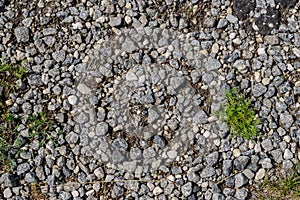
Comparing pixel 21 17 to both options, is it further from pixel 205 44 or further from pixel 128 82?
pixel 205 44

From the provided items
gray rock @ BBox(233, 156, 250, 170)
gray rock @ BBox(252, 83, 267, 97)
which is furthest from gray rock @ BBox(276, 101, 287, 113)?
gray rock @ BBox(233, 156, 250, 170)

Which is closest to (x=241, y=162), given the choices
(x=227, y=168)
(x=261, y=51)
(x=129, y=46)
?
(x=227, y=168)

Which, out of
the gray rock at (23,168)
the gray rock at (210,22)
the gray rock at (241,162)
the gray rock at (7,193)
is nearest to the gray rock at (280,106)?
the gray rock at (241,162)

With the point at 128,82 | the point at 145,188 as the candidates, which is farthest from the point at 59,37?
the point at 145,188

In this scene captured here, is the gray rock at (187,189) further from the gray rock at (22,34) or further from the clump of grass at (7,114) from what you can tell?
the gray rock at (22,34)

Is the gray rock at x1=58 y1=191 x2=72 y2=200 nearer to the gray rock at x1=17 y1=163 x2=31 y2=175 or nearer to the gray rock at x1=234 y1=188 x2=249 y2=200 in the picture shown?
the gray rock at x1=17 y1=163 x2=31 y2=175
